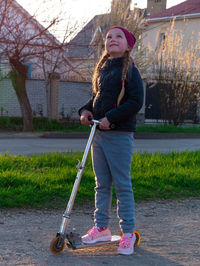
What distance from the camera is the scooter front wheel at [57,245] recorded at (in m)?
3.11

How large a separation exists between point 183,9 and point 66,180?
26207mm

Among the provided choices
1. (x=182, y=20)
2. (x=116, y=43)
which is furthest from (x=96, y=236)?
(x=182, y=20)

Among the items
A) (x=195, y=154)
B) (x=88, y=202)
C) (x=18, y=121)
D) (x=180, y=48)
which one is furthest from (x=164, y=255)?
(x=180, y=48)

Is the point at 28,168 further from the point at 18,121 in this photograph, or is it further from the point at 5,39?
the point at 18,121

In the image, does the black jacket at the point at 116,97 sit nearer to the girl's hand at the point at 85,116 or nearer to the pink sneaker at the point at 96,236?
the girl's hand at the point at 85,116

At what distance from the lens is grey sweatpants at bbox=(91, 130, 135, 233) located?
10.9ft

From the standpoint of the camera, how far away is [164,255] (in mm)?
3238

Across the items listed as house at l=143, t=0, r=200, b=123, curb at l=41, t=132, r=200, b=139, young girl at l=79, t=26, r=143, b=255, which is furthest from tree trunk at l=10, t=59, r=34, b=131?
young girl at l=79, t=26, r=143, b=255

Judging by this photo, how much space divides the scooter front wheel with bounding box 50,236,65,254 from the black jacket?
961mm

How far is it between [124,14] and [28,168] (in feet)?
39.7

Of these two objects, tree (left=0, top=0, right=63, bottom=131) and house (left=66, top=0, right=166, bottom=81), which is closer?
tree (left=0, top=0, right=63, bottom=131)

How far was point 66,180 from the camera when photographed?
562 cm

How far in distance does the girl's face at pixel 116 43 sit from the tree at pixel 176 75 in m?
13.8

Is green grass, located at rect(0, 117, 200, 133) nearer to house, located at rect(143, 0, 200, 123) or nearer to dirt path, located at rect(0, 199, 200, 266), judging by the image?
house, located at rect(143, 0, 200, 123)
